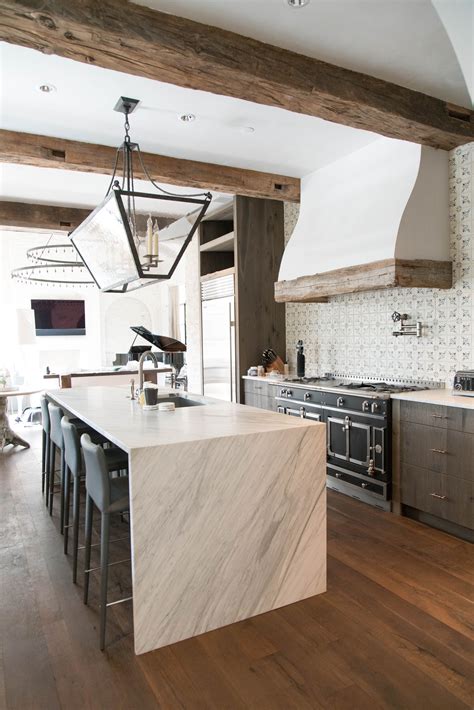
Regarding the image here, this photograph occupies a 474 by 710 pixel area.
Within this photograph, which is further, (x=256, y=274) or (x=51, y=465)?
(x=256, y=274)

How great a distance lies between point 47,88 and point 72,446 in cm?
229

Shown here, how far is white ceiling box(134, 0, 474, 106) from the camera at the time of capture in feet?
8.26

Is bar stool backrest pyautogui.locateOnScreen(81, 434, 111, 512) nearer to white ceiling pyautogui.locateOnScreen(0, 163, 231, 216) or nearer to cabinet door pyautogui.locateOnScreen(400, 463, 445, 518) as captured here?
cabinet door pyautogui.locateOnScreen(400, 463, 445, 518)

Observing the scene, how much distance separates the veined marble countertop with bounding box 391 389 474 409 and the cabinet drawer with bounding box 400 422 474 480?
183mm

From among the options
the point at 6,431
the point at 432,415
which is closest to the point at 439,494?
the point at 432,415

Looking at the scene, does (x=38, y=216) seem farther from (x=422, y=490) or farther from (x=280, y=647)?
(x=280, y=647)

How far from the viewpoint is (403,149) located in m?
3.97

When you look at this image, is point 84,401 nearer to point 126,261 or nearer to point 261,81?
point 126,261

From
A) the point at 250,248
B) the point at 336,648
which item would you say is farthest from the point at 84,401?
the point at 250,248

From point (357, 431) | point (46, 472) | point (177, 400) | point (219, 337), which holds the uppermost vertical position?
point (219, 337)

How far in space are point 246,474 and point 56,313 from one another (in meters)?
8.69

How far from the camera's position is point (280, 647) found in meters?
2.22

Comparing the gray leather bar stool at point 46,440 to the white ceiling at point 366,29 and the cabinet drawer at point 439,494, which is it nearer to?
the cabinet drawer at point 439,494

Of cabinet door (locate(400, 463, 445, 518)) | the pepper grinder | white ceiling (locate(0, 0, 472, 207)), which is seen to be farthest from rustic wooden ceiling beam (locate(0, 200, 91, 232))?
cabinet door (locate(400, 463, 445, 518))
